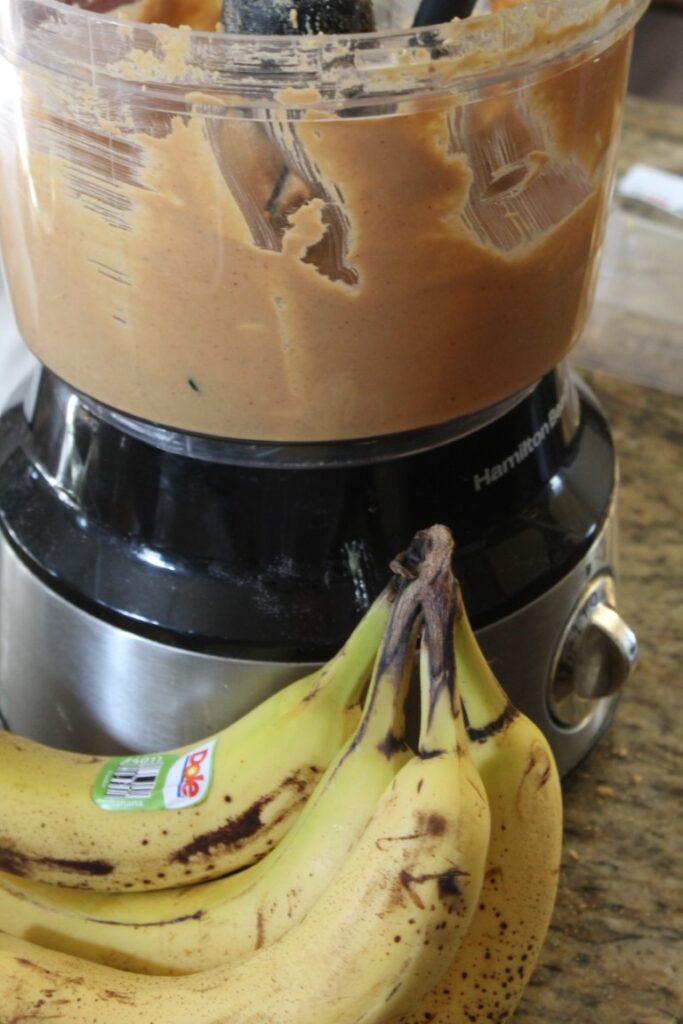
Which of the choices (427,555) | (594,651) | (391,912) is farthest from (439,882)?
(594,651)

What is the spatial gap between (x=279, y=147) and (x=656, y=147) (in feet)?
3.08

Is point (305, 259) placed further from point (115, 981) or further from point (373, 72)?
point (115, 981)

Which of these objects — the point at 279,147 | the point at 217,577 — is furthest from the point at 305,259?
the point at 217,577

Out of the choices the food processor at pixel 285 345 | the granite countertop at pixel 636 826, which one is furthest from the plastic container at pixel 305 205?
the granite countertop at pixel 636 826

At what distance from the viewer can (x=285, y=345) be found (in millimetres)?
518

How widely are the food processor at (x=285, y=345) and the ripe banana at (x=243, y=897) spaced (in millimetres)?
79

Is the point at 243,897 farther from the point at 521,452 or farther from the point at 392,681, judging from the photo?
the point at 521,452

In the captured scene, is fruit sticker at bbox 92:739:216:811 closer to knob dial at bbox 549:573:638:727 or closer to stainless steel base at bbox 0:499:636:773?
stainless steel base at bbox 0:499:636:773

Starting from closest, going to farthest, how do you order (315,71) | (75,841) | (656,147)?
(315,71) < (75,841) < (656,147)

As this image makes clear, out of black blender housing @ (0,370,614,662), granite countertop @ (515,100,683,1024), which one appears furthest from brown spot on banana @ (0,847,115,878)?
granite countertop @ (515,100,683,1024)

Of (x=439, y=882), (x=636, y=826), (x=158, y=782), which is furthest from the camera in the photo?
(x=636, y=826)

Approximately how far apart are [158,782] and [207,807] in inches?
1.1

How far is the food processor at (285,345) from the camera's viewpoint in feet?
1.57

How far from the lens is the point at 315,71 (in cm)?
46
